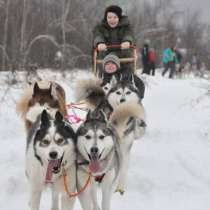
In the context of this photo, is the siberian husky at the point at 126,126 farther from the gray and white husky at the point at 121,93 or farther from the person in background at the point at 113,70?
the person in background at the point at 113,70

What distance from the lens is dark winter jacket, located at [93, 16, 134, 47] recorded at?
611 cm

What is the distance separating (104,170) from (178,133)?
14.3 ft

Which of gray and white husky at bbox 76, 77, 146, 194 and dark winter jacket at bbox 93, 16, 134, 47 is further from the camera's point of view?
dark winter jacket at bbox 93, 16, 134, 47

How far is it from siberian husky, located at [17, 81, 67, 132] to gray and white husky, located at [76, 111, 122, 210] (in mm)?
686

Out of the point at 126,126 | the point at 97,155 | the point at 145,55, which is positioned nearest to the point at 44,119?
the point at 97,155

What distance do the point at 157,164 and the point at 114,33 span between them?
1.61 m

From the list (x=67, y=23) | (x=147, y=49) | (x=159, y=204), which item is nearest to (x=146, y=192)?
(x=159, y=204)

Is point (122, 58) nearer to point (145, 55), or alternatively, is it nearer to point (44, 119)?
point (44, 119)

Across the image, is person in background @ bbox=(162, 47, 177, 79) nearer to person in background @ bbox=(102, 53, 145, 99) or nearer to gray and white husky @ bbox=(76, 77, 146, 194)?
person in background @ bbox=(102, 53, 145, 99)

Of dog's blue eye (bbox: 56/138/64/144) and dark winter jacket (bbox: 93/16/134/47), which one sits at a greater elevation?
dark winter jacket (bbox: 93/16/134/47)

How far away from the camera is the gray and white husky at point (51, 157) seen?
3.59 metres

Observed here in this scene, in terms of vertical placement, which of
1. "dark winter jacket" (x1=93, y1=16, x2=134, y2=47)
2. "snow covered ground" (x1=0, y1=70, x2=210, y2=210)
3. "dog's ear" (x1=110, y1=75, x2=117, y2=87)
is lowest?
"snow covered ground" (x1=0, y1=70, x2=210, y2=210)

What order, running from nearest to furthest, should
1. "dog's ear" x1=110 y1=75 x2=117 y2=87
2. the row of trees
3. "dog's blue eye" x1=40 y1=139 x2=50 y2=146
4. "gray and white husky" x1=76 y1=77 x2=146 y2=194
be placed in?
"dog's blue eye" x1=40 y1=139 x2=50 y2=146 < "gray and white husky" x1=76 y1=77 x2=146 y2=194 < "dog's ear" x1=110 y1=75 x2=117 y2=87 < the row of trees

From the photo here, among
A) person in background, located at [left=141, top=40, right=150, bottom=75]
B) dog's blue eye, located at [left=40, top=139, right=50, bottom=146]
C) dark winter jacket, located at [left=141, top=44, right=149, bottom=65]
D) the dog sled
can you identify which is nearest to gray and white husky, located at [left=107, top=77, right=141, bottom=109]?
the dog sled
